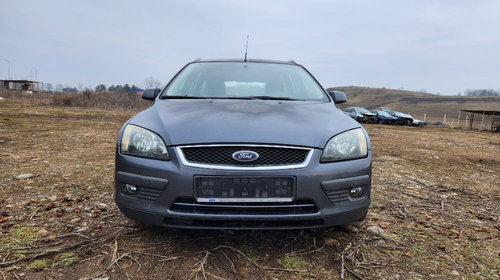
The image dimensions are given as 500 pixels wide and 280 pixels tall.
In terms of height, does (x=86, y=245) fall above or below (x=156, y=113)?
below

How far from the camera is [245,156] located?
176cm

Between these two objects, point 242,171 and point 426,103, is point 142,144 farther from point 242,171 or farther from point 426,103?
point 426,103

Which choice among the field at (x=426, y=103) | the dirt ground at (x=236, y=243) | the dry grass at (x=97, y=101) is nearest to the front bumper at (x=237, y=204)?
the dirt ground at (x=236, y=243)

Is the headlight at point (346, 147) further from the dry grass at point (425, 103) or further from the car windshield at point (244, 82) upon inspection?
the dry grass at point (425, 103)

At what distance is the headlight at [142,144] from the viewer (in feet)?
6.12

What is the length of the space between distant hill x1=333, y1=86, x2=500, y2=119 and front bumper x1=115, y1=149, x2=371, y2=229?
65.2m

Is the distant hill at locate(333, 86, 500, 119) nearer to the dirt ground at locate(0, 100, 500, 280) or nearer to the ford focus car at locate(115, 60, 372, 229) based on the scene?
the dirt ground at locate(0, 100, 500, 280)

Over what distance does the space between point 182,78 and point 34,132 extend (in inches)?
243

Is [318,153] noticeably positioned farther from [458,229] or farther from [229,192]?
[458,229]

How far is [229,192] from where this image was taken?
1736 millimetres

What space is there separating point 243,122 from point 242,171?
388 millimetres

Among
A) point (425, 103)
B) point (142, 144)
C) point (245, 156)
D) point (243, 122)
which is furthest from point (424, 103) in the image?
point (142, 144)

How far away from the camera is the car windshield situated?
2.77 m

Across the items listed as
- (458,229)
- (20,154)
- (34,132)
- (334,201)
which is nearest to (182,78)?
(334,201)
